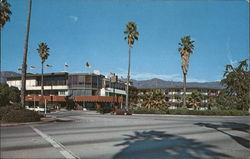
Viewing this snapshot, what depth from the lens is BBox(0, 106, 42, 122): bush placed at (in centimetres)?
1830

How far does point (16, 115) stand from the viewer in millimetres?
18422

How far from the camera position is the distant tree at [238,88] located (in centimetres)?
5253

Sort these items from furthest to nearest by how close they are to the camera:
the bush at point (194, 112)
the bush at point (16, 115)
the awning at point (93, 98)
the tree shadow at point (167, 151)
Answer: the awning at point (93, 98), the bush at point (194, 112), the bush at point (16, 115), the tree shadow at point (167, 151)

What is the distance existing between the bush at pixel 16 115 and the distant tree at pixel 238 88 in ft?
148

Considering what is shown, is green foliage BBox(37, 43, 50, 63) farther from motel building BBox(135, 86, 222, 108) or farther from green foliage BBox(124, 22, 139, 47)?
motel building BBox(135, 86, 222, 108)

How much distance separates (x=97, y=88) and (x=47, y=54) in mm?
16314

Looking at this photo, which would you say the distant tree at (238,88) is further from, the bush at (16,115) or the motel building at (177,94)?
the bush at (16,115)

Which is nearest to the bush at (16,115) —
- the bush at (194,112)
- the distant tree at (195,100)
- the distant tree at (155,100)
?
the bush at (194,112)

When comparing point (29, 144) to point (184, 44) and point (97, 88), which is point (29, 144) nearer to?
point (184, 44)

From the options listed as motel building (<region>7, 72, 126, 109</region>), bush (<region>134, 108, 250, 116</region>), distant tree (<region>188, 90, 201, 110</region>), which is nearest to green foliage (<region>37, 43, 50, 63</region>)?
motel building (<region>7, 72, 126, 109</region>)

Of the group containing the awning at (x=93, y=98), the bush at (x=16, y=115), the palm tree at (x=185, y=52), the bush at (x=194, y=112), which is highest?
the palm tree at (x=185, y=52)

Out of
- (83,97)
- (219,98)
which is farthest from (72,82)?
(219,98)

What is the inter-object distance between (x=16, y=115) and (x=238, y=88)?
4885 centimetres

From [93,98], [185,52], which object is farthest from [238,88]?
[93,98]
